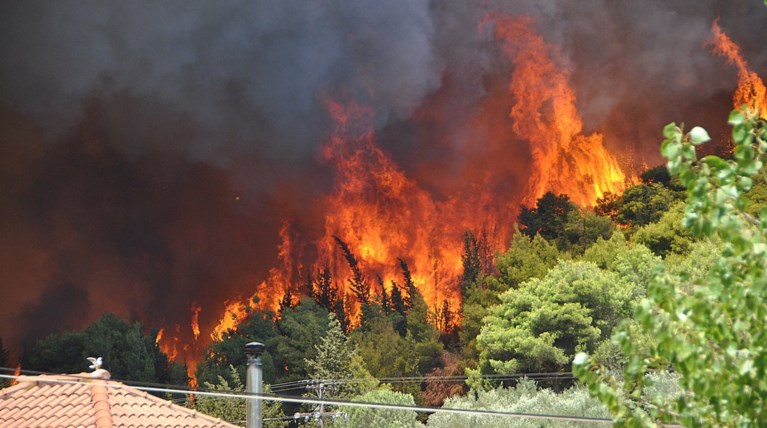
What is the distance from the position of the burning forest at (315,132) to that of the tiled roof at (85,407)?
53.6 meters

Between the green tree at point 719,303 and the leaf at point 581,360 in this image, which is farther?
the leaf at point 581,360

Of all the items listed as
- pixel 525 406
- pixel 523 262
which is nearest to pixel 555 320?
pixel 525 406

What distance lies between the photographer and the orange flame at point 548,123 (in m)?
76.8

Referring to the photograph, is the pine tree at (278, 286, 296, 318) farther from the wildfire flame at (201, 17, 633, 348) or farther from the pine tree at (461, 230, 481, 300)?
the pine tree at (461, 230, 481, 300)

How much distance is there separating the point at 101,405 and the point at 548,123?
67971 millimetres

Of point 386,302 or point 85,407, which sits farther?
point 386,302

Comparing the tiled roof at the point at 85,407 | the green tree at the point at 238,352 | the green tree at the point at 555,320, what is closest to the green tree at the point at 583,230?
the green tree at the point at 555,320

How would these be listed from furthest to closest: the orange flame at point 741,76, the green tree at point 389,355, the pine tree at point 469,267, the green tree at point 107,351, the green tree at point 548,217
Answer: the orange flame at point 741,76
the pine tree at point 469,267
the green tree at point 548,217
the green tree at point 107,351
the green tree at point 389,355

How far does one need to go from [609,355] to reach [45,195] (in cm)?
4717

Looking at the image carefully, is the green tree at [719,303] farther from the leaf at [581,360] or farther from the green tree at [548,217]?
the green tree at [548,217]

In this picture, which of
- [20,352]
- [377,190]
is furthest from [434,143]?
[20,352]

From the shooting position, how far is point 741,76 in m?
73.9

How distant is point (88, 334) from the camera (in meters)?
62.2

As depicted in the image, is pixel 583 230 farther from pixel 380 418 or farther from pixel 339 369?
pixel 380 418
